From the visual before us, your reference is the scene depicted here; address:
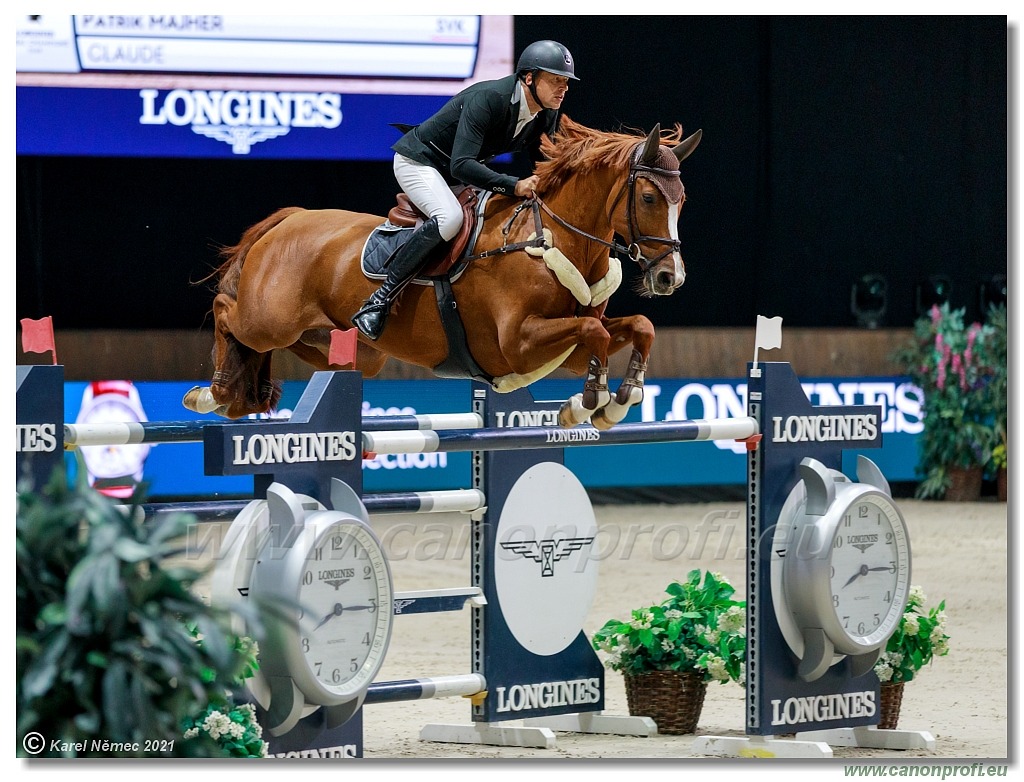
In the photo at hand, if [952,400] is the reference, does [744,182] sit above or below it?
above

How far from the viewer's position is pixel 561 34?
9.34 metres

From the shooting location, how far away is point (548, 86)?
3.91 m

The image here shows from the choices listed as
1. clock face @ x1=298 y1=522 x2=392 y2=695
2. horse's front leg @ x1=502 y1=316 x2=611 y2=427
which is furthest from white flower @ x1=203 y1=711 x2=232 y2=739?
horse's front leg @ x1=502 y1=316 x2=611 y2=427

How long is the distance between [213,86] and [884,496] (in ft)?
18.5

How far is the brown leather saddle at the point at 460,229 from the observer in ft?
13.6

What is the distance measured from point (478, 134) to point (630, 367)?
76cm

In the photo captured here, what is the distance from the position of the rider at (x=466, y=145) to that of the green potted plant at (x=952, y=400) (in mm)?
6513

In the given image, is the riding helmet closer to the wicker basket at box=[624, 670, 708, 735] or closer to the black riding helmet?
the black riding helmet

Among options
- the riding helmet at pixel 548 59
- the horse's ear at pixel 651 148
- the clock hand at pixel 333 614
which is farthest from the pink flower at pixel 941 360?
the clock hand at pixel 333 614

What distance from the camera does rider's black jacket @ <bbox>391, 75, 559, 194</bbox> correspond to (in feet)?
12.9

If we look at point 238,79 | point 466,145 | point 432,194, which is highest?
point 238,79

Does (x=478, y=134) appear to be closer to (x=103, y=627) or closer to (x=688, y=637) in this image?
(x=688, y=637)

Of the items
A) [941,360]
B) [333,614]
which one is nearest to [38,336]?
[333,614]

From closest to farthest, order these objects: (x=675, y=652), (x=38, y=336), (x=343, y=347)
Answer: (x=343, y=347) < (x=38, y=336) < (x=675, y=652)
